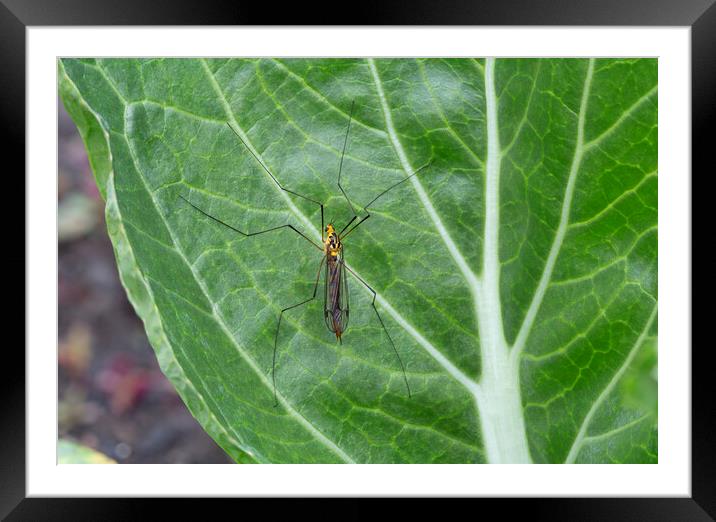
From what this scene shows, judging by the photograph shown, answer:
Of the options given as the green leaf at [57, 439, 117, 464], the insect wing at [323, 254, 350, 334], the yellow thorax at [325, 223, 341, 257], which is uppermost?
the yellow thorax at [325, 223, 341, 257]

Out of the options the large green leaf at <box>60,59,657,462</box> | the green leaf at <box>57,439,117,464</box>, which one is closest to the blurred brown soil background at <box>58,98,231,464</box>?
the green leaf at <box>57,439,117,464</box>

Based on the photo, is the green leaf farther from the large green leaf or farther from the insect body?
the insect body

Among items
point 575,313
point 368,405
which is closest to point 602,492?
point 575,313
